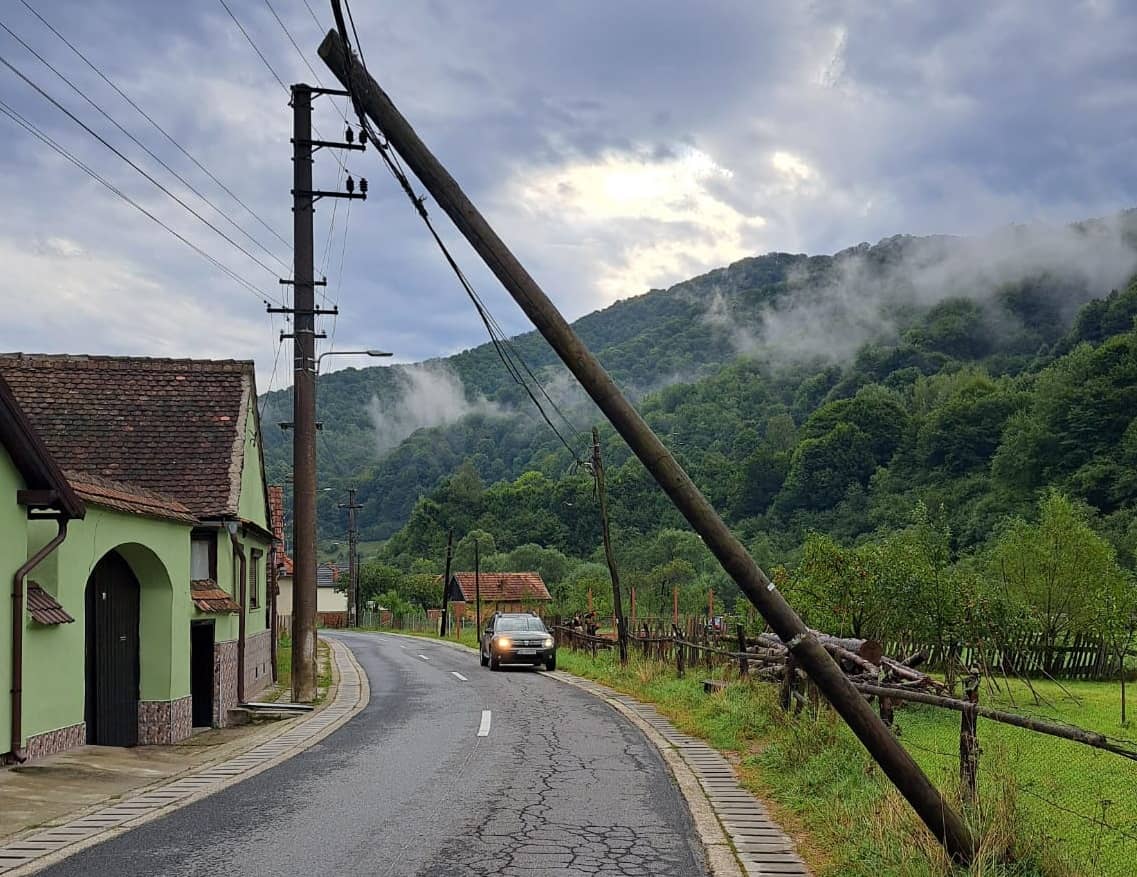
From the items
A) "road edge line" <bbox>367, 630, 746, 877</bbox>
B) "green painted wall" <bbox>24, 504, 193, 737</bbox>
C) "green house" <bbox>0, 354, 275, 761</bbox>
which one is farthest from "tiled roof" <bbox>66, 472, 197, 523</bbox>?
"road edge line" <bbox>367, 630, 746, 877</bbox>

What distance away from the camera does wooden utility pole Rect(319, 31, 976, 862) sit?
652 cm

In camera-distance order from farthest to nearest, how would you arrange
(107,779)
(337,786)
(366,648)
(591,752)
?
(366,648)
(591,752)
(107,779)
(337,786)

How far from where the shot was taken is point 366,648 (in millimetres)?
46500

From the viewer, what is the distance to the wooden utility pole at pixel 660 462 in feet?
21.4

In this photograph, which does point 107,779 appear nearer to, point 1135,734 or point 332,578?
point 1135,734

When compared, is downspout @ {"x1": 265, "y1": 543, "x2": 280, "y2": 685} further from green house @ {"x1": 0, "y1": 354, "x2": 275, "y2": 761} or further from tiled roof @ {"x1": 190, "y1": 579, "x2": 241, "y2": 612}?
tiled roof @ {"x1": 190, "y1": 579, "x2": 241, "y2": 612}

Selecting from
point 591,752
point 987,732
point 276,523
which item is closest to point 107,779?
point 591,752

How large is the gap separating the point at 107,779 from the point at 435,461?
425 feet

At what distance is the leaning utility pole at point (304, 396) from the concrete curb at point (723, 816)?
7.16 meters

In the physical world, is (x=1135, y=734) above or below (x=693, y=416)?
below

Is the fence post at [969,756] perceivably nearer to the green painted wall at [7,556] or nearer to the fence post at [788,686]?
the fence post at [788,686]

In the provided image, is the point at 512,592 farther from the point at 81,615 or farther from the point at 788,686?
the point at 81,615

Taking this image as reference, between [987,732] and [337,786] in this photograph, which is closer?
[337,786]

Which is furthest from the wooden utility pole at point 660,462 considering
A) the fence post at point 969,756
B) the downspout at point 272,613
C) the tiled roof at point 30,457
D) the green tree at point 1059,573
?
the green tree at point 1059,573
